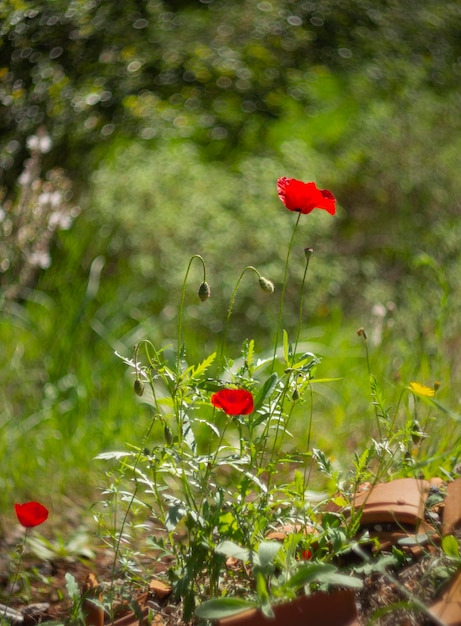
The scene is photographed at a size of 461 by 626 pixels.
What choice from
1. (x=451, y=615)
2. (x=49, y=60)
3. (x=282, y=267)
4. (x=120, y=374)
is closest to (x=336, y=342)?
(x=282, y=267)

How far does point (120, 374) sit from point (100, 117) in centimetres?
146

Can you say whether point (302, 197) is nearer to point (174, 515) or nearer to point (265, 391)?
point (265, 391)

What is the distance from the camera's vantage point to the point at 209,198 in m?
Answer: 3.77

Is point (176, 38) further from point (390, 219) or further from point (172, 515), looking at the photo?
point (172, 515)

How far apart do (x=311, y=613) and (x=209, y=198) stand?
8.62 ft

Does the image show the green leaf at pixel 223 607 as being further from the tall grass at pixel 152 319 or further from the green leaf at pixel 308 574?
the tall grass at pixel 152 319

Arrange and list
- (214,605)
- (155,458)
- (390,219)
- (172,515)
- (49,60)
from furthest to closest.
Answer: (390,219) → (49,60) → (155,458) → (172,515) → (214,605)

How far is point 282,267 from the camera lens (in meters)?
3.67

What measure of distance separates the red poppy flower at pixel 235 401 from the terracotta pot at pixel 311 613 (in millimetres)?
323

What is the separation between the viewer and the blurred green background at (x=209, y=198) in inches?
114

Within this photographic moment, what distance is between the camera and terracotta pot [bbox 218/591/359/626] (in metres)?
1.34

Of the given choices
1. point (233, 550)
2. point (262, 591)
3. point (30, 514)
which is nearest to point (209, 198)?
point (30, 514)

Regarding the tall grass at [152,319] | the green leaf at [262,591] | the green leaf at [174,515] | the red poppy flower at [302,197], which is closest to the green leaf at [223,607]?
the green leaf at [262,591]

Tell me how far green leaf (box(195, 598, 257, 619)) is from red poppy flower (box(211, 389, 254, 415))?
0.96 ft
